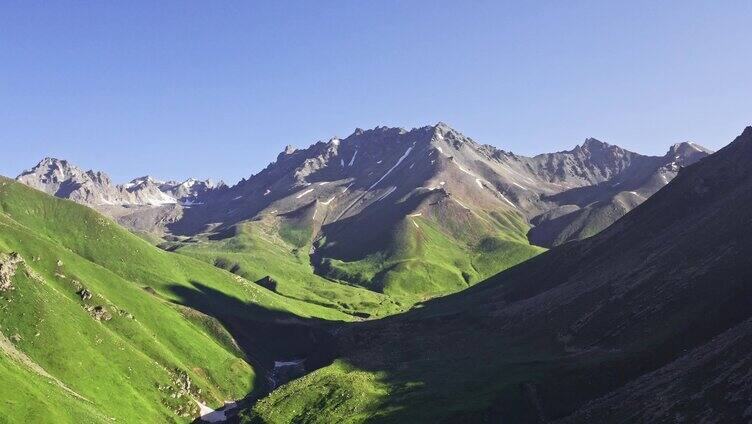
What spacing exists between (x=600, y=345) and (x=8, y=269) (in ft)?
468

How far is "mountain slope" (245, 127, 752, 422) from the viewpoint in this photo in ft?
298

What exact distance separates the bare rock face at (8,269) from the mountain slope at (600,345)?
2700 inches

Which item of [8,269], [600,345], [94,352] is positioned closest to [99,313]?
[94,352]

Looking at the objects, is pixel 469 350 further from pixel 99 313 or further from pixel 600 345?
pixel 99 313

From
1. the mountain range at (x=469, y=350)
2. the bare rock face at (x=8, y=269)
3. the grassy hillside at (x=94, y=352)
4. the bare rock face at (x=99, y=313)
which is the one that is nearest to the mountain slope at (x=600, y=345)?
the mountain range at (x=469, y=350)

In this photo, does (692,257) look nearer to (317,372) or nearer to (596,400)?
(596,400)

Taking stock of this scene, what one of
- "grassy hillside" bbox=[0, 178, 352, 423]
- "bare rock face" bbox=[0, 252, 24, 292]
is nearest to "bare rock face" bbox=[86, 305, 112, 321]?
"grassy hillside" bbox=[0, 178, 352, 423]

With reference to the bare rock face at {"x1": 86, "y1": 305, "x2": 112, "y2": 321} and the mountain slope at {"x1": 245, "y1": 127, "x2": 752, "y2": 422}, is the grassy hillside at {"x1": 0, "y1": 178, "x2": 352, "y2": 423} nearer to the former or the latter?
the bare rock face at {"x1": 86, "y1": 305, "x2": 112, "y2": 321}

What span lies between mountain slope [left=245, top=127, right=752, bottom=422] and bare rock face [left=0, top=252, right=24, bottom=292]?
6859cm

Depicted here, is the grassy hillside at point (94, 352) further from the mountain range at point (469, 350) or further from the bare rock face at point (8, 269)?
the bare rock face at point (8, 269)

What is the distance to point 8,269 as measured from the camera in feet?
491

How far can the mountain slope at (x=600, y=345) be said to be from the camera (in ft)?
298

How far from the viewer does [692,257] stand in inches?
5610

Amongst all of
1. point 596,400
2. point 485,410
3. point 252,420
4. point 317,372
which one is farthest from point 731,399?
point 317,372
